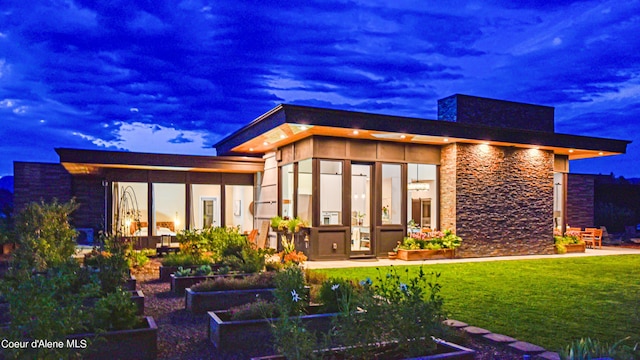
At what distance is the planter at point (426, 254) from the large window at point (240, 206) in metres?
6.74

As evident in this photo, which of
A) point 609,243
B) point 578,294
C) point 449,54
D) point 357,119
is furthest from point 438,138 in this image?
point 449,54

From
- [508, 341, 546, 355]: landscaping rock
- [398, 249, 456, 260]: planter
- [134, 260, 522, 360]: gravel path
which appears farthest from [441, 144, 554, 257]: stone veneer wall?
[508, 341, 546, 355]: landscaping rock

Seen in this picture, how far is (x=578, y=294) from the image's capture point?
316 inches

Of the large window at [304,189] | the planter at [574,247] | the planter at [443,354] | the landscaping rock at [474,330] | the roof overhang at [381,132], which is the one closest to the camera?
the planter at [443,354]

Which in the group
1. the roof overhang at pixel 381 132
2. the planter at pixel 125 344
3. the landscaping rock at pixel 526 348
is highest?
the roof overhang at pixel 381 132

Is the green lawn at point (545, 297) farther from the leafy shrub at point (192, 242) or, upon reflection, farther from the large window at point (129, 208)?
the large window at point (129, 208)

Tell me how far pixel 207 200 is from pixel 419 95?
5515 centimetres

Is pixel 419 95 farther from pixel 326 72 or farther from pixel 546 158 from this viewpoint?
pixel 546 158

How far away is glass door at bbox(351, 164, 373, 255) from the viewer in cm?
1384

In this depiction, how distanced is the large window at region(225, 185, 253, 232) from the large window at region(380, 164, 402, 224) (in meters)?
5.27

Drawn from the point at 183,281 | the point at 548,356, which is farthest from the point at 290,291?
the point at 183,281

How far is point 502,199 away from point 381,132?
16.6 feet

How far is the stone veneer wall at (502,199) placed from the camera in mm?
14406

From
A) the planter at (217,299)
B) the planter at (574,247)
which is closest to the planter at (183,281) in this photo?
the planter at (217,299)
